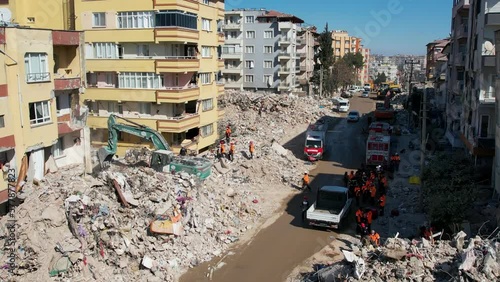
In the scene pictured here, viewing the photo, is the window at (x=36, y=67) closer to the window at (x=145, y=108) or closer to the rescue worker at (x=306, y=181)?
the window at (x=145, y=108)

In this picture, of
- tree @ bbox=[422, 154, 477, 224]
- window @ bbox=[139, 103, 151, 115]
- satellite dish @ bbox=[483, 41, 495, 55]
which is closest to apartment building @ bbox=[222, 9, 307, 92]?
window @ bbox=[139, 103, 151, 115]

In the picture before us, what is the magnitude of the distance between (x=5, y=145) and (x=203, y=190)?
366 inches

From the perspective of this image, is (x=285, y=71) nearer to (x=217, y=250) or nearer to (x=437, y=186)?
(x=437, y=186)

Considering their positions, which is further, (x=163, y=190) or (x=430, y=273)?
(x=163, y=190)

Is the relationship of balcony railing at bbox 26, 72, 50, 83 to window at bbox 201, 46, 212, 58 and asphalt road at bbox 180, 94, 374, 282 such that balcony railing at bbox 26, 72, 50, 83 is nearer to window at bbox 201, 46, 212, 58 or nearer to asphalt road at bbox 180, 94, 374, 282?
asphalt road at bbox 180, 94, 374, 282

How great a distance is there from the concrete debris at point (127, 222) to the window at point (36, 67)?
4.73 m

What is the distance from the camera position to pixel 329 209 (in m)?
23.0

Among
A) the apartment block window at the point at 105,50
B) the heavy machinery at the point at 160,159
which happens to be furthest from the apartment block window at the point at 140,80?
the heavy machinery at the point at 160,159

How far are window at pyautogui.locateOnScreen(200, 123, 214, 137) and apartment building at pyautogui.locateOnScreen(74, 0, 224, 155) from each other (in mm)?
814

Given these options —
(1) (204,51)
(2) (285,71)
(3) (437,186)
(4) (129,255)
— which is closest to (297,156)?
(1) (204,51)

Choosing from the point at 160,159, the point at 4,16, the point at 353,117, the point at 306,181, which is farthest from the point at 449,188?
the point at 353,117

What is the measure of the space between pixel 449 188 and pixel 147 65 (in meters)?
20.7

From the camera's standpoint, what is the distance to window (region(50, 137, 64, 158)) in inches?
990

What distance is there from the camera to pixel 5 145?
66.2 feet
